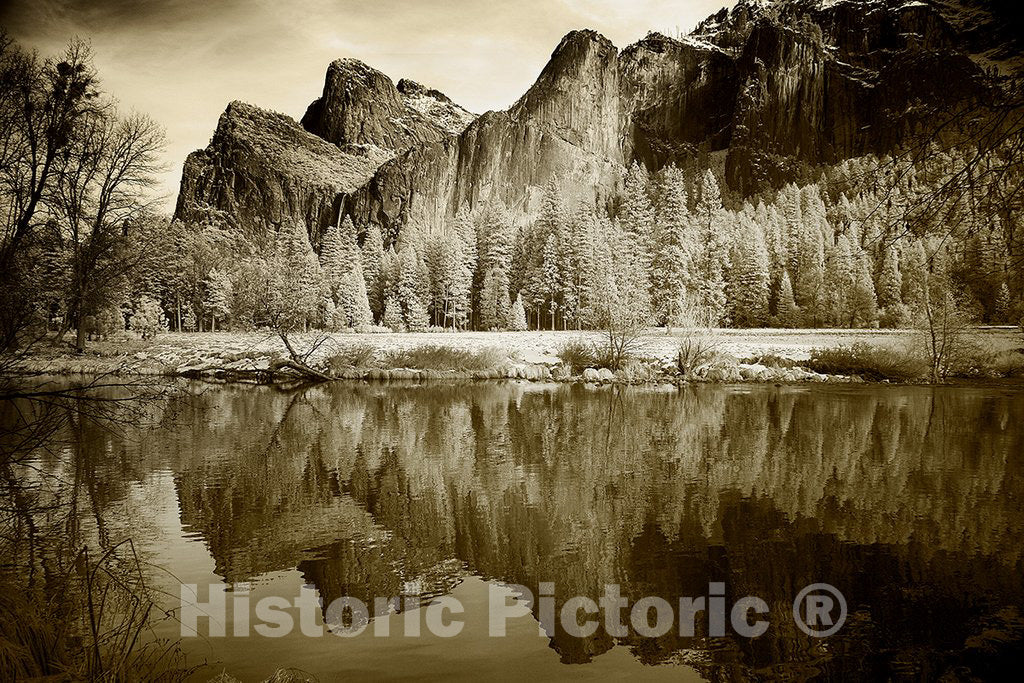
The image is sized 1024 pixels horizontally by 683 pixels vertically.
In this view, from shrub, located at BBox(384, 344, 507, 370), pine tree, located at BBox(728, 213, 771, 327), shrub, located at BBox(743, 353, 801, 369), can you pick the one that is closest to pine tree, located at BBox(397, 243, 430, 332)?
shrub, located at BBox(384, 344, 507, 370)

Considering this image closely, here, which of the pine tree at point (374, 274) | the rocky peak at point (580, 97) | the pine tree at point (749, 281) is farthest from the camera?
the rocky peak at point (580, 97)

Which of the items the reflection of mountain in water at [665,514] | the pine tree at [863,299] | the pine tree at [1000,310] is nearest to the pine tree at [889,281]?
the pine tree at [863,299]

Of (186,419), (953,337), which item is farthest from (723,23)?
(186,419)

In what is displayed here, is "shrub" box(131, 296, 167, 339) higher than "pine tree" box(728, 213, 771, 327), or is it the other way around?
"pine tree" box(728, 213, 771, 327)

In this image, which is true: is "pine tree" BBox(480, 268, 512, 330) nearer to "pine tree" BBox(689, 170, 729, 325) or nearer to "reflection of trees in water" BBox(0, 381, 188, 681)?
"pine tree" BBox(689, 170, 729, 325)

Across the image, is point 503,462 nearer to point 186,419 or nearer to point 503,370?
point 186,419

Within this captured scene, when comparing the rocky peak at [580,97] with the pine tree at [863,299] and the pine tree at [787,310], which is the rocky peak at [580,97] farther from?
the pine tree at [863,299]
